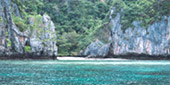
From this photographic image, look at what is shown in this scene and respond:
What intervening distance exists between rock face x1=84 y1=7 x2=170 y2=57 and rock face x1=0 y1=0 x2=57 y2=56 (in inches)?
593

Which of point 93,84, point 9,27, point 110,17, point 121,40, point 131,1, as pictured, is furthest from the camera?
point 131,1

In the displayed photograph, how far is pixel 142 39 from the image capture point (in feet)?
222

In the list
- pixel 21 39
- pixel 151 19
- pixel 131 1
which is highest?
pixel 131 1

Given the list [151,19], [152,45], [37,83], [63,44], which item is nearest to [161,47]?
[152,45]

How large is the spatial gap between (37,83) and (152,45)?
171 feet

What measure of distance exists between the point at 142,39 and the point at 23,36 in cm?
3211

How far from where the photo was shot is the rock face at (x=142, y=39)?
214 ft

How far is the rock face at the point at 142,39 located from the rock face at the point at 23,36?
1506 cm

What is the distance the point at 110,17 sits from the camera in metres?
76.5

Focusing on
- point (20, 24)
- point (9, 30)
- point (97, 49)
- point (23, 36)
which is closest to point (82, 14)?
point (97, 49)

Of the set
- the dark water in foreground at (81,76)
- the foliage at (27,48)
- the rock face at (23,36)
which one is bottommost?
the dark water in foreground at (81,76)

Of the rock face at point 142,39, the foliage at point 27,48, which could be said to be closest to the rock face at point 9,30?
the foliage at point 27,48

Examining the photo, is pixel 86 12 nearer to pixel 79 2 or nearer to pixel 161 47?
pixel 79 2

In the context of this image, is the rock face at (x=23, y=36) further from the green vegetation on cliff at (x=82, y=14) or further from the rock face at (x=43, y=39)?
the green vegetation on cliff at (x=82, y=14)
